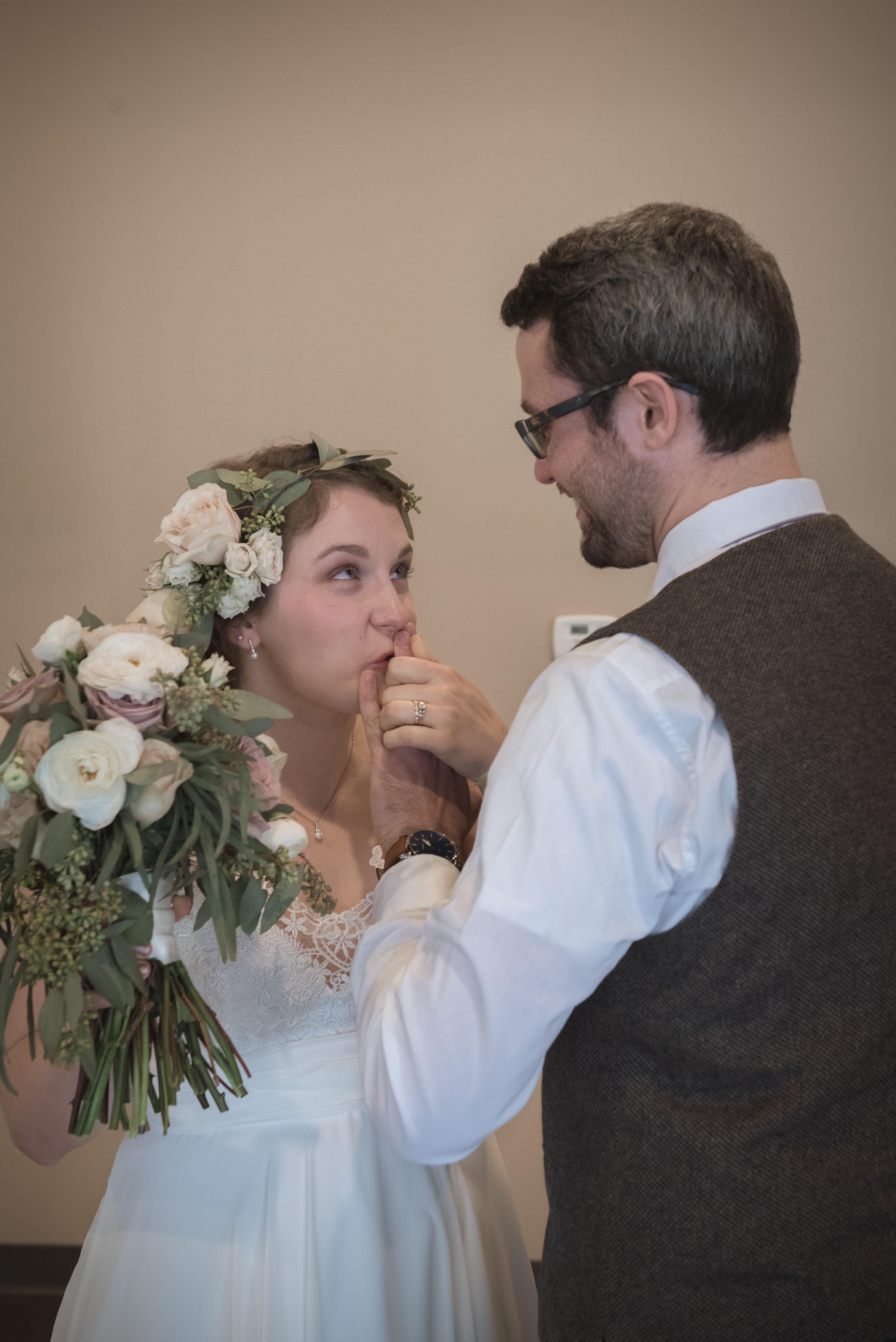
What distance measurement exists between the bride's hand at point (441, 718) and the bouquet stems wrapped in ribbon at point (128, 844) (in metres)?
0.25

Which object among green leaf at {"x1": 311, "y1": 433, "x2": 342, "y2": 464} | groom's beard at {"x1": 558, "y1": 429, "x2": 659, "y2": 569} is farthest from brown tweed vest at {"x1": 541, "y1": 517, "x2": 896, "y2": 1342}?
green leaf at {"x1": 311, "y1": 433, "x2": 342, "y2": 464}

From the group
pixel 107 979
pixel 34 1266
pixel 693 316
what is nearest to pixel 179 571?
pixel 107 979

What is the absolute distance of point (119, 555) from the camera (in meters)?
2.54

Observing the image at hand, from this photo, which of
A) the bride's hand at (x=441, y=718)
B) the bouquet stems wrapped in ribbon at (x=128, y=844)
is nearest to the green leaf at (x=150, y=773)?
the bouquet stems wrapped in ribbon at (x=128, y=844)

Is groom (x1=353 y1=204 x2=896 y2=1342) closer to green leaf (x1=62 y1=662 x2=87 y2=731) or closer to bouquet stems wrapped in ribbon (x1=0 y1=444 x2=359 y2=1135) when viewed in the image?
bouquet stems wrapped in ribbon (x1=0 y1=444 x2=359 y2=1135)

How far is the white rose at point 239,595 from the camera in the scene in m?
1.54

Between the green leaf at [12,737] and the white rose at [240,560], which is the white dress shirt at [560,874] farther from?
the white rose at [240,560]

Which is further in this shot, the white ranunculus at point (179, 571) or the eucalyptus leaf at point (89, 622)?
the white ranunculus at point (179, 571)

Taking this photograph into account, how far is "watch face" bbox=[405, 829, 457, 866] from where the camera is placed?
1.29 meters

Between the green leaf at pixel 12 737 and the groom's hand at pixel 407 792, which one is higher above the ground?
the green leaf at pixel 12 737

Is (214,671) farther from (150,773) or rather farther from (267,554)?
(267,554)

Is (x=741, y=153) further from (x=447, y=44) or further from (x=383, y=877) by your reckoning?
(x=383, y=877)

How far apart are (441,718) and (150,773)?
1.69 ft

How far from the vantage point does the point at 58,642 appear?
109 centimetres
